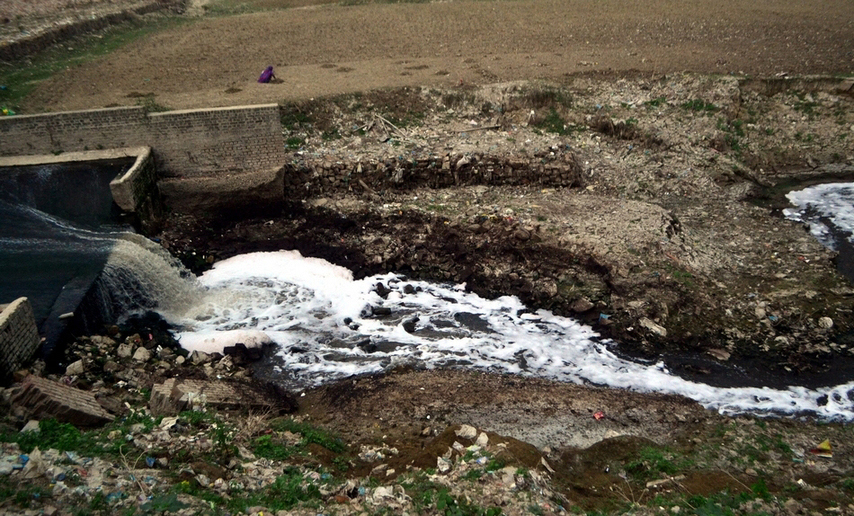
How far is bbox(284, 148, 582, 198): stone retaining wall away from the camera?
13.0m

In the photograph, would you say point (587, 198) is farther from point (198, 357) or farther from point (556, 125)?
point (198, 357)

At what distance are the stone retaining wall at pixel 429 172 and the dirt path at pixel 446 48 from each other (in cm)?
231

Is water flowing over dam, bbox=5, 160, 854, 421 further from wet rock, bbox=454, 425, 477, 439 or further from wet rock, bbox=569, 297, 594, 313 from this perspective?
wet rock, bbox=454, 425, 477, 439

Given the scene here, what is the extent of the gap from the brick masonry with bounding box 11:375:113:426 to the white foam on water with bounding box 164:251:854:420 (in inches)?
102

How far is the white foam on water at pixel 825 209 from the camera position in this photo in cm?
1233

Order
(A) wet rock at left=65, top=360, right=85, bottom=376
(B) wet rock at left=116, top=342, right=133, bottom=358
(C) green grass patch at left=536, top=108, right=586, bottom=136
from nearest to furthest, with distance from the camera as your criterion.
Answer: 1. (A) wet rock at left=65, top=360, right=85, bottom=376
2. (B) wet rock at left=116, top=342, right=133, bottom=358
3. (C) green grass patch at left=536, top=108, right=586, bottom=136

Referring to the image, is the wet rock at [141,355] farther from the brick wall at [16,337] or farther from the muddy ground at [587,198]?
the muddy ground at [587,198]

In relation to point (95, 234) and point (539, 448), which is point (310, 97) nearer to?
point (95, 234)

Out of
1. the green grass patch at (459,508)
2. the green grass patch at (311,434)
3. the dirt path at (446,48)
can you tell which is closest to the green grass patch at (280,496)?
the green grass patch at (311,434)

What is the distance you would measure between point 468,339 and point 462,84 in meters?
7.47

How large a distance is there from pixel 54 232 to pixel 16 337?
3585mm

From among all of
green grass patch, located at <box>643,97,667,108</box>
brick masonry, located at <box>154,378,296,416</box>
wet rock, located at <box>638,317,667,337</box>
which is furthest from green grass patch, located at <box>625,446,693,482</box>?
green grass patch, located at <box>643,97,667,108</box>

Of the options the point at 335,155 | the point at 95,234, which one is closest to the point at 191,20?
the point at 335,155

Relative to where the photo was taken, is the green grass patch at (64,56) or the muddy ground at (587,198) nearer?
the muddy ground at (587,198)
